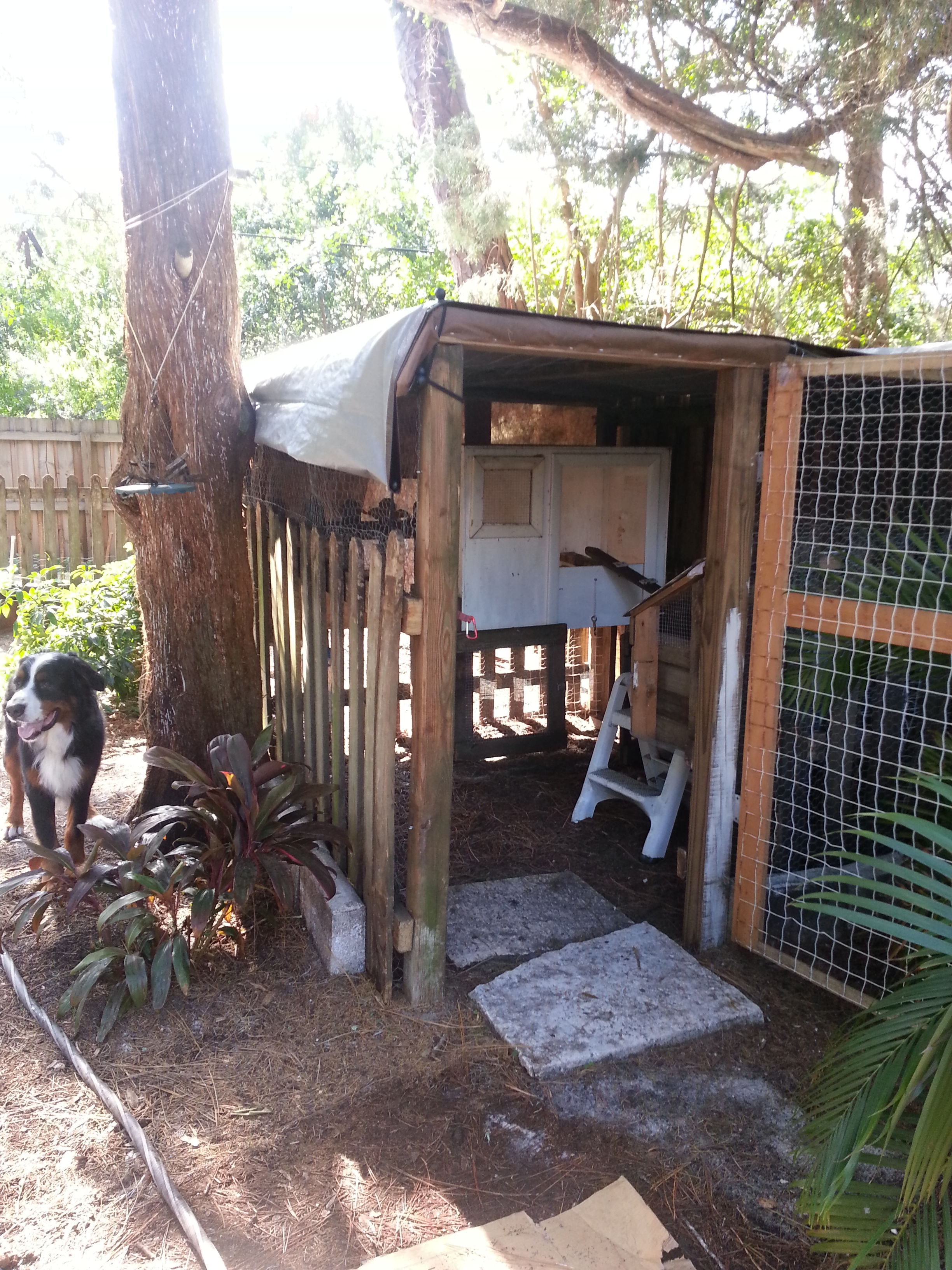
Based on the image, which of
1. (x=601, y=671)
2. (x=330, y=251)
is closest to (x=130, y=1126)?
(x=601, y=671)

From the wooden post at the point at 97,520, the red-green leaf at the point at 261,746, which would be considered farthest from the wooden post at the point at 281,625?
the wooden post at the point at 97,520

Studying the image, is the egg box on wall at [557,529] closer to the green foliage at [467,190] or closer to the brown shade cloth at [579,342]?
the brown shade cloth at [579,342]

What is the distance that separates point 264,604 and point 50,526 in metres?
5.78

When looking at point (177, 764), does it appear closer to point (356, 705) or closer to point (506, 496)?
point (356, 705)

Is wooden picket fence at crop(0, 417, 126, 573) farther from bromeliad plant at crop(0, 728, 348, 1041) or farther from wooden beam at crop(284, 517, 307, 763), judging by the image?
bromeliad plant at crop(0, 728, 348, 1041)

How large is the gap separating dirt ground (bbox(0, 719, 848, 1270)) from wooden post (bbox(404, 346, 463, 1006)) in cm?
31

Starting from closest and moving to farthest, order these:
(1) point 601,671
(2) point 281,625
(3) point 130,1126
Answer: (3) point 130,1126, (2) point 281,625, (1) point 601,671

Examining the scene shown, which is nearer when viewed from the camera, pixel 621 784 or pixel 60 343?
pixel 621 784

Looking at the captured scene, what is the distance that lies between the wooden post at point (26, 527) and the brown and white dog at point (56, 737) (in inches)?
236

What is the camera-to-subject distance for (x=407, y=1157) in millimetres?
2590

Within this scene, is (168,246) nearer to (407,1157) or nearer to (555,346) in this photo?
(555,346)

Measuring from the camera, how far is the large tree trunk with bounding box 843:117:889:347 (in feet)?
23.9

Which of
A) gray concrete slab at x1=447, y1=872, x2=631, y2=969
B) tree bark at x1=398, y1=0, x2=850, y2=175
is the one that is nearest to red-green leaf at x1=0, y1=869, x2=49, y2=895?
gray concrete slab at x1=447, y1=872, x2=631, y2=969

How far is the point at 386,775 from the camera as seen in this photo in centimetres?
317
